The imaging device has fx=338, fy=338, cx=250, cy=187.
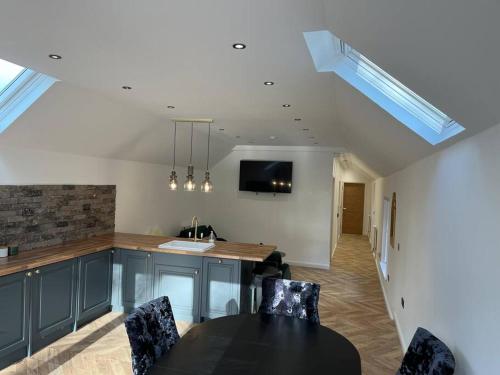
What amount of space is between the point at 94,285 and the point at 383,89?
384 cm

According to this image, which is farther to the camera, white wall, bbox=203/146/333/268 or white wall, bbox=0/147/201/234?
white wall, bbox=203/146/333/268

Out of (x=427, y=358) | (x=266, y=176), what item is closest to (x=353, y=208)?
(x=266, y=176)

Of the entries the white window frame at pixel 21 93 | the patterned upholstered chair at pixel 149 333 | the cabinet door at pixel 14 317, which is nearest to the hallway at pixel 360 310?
the patterned upholstered chair at pixel 149 333

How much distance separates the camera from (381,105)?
2.52 m

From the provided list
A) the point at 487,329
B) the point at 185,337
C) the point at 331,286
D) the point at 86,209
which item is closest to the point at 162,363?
the point at 185,337

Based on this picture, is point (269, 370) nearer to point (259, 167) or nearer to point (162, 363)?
point (162, 363)

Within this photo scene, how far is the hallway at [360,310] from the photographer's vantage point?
3648 mm

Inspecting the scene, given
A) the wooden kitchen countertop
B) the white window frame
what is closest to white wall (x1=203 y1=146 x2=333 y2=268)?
the wooden kitchen countertop

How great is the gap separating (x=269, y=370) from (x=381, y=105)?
1.95 meters

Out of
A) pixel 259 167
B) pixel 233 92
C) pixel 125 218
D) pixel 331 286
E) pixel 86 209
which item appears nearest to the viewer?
pixel 233 92

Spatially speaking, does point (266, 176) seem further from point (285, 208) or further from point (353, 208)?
point (353, 208)

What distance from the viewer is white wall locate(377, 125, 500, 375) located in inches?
62.5

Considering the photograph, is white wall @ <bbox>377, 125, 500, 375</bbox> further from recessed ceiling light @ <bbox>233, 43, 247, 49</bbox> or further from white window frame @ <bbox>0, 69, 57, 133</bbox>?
white window frame @ <bbox>0, 69, 57, 133</bbox>

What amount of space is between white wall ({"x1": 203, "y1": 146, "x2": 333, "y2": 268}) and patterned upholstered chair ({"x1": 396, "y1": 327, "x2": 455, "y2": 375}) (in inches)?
213
